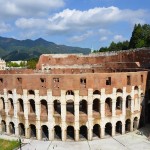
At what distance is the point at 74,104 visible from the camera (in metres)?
42.8

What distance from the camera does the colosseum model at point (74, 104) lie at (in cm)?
4288

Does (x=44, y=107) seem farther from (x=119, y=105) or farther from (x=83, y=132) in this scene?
(x=119, y=105)

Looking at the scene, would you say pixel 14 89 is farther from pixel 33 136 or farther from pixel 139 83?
pixel 139 83

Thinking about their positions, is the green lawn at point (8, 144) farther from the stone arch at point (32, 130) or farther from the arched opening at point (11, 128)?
the arched opening at point (11, 128)

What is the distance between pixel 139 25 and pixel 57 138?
61012 mm

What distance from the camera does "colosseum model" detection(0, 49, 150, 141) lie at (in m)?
42.9

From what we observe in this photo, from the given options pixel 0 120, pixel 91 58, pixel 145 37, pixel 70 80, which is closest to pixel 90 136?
pixel 70 80

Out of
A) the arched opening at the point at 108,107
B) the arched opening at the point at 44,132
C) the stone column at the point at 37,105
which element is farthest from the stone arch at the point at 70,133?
the arched opening at the point at 108,107

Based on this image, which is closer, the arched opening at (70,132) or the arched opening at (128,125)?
the arched opening at (70,132)

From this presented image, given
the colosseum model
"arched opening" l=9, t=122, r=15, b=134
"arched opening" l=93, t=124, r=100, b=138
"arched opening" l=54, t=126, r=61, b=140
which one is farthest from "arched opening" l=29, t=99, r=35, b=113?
"arched opening" l=93, t=124, r=100, b=138

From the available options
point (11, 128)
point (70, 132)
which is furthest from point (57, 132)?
point (11, 128)

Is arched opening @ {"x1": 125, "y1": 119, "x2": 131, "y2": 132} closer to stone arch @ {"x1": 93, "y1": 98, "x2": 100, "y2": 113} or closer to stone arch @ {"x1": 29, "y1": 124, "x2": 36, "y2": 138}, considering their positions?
stone arch @ {"x1": 93, "y1": 98, "x2": 100, "y2": 113}

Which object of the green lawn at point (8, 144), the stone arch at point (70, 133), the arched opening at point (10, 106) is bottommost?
the green lawn at point (8, 144)

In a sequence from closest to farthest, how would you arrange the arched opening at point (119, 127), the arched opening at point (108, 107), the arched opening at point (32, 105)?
the arched opening at point (108, 107), the arched opening at point (32, 105), the arched opening at point (119, 127)
